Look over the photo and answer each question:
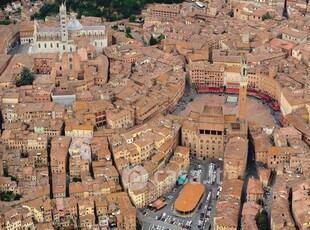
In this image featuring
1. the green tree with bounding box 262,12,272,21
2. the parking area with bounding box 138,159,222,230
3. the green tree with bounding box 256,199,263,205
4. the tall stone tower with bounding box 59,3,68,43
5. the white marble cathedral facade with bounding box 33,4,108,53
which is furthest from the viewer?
the green tree with bounding box 262,12,272,21

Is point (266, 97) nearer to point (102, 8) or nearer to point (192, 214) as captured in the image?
point (192, 214)

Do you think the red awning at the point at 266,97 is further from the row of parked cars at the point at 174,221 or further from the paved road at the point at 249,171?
the row of parked cars at the point at 174,221

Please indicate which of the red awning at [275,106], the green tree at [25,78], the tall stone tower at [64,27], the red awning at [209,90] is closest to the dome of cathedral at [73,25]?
the tall stone tower at [64,27]

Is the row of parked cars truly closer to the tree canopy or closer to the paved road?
the paved road

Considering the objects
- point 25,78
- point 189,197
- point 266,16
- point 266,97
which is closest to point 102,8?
point 266,16

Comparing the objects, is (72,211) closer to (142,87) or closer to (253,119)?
(142,87)

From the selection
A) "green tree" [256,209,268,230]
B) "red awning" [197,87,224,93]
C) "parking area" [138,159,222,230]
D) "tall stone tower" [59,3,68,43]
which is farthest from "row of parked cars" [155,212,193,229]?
"tall stone tower" [59,3,68,43]
